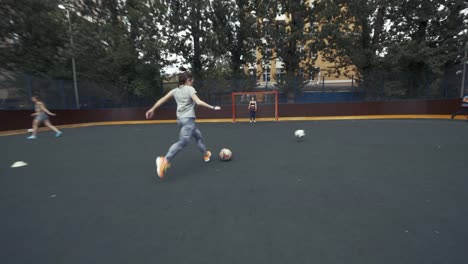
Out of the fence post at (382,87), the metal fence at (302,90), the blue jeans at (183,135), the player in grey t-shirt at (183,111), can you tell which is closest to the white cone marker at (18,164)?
the player in grey t-shirt at (183,111)

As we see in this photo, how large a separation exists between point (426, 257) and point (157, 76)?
18.6 meters

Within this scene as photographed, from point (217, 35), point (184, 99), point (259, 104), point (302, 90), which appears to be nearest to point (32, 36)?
point (217, 35)

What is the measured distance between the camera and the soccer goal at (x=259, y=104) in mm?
15680

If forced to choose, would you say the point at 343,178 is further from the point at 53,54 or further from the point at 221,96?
the point at 53,54

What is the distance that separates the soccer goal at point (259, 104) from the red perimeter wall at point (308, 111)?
509 millimetres

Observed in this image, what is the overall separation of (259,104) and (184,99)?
11.8m

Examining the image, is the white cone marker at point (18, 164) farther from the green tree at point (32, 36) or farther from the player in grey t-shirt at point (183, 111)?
the green tree at point (32, 36)

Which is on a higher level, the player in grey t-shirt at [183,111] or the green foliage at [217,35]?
the green foliage at [217,35]

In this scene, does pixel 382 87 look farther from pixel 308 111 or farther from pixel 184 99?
pixel 184 99

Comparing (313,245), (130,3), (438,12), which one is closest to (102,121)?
(130,3)

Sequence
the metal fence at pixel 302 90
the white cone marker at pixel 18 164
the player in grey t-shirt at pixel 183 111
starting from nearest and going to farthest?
the player in grey t-shirt at pixel 183 111 < the white cone marker at pixel 18 164 < the metal fence at pixel 302 90

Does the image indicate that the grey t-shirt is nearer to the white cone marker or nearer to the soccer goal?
the white cone marker

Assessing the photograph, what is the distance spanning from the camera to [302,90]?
1584 centimetres

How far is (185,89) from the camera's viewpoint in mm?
4391
